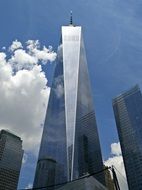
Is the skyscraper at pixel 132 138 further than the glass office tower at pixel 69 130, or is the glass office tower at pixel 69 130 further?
the skyscraper at pixel 132 138

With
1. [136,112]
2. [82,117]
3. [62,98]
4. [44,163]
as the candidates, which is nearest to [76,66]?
[62,98]

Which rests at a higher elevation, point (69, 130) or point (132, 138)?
point (132, 138)

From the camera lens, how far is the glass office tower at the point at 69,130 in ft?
472

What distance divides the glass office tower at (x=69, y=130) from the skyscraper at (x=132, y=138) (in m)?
19.0

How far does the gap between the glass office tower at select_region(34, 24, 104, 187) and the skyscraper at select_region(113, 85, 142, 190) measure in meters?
19.0

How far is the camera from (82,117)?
160 meters

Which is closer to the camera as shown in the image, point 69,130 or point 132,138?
point 69,130

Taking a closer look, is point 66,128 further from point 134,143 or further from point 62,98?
point 134,143

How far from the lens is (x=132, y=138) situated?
179 metres

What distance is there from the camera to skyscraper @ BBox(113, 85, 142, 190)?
165 m

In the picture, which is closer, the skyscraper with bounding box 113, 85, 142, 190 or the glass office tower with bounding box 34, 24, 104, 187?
the glass office tower with bounding box 34, 24, 104, 187

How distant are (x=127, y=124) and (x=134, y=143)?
57.3 ft

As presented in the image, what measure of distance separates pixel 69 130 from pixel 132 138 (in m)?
51.4

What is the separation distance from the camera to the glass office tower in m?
144
